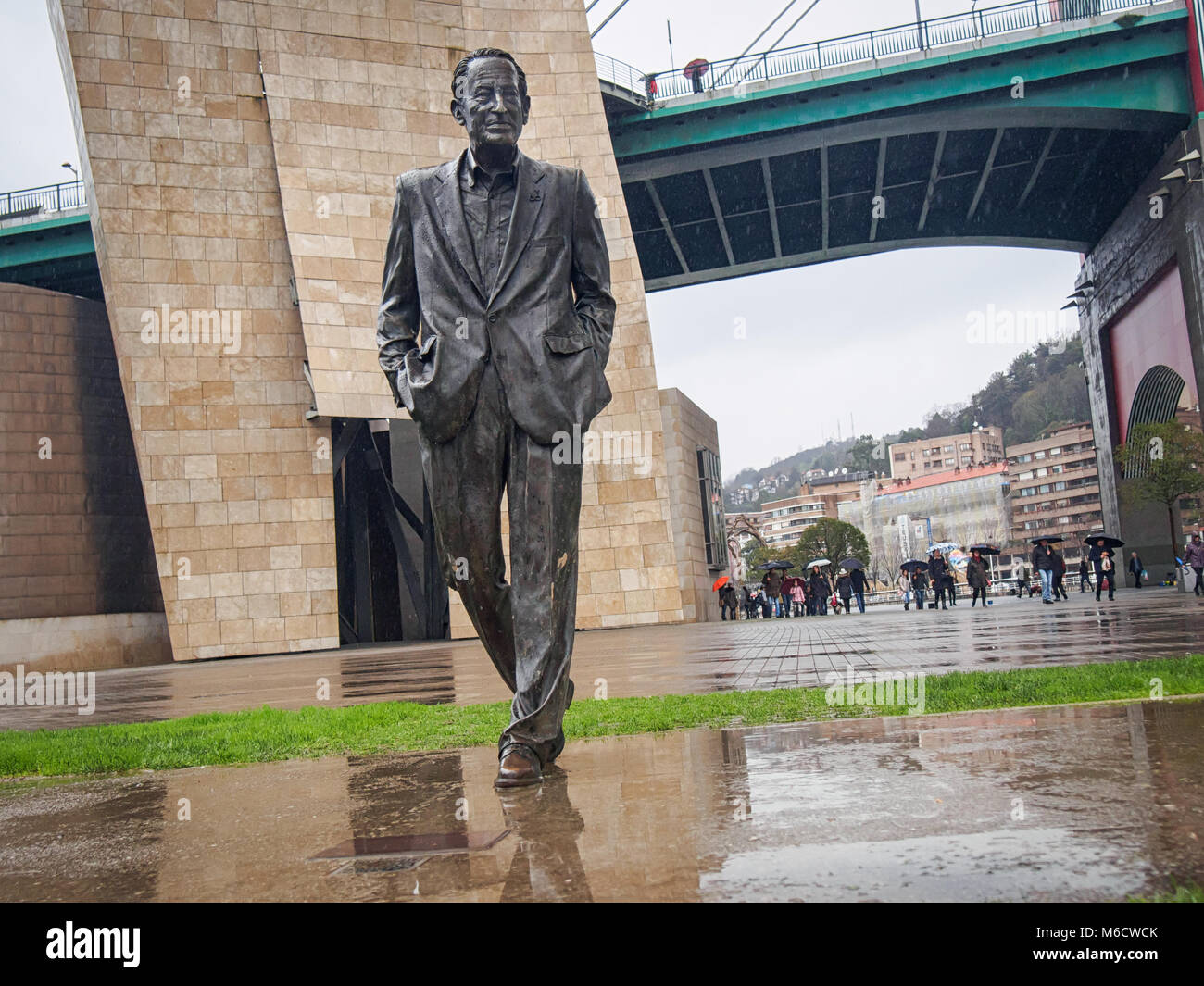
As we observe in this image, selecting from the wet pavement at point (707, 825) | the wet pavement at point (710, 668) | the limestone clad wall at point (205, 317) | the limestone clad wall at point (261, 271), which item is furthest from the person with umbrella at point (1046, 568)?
the wet pavement at point (707, 825)

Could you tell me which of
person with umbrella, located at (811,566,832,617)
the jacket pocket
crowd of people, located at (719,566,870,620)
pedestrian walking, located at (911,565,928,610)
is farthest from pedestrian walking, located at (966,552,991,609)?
the jacket pocket

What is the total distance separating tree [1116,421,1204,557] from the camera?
3231 centimetres

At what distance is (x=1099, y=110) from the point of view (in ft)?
103

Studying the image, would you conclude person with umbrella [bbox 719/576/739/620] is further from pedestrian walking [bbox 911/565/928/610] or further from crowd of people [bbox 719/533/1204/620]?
pedestrian walking [bbox 911/565/928/610]

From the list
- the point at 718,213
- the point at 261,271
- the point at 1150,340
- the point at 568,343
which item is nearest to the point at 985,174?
the point at 1150,340

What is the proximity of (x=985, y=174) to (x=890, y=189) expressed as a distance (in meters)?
5.13

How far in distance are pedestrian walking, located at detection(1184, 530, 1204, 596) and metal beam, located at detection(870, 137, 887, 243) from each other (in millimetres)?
18137

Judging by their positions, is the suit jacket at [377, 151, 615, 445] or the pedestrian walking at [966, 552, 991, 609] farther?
the pedestrian walking at [966, 552, 991, 609]

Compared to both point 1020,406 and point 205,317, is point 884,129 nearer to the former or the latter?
point 205,317

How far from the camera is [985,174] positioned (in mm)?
38469

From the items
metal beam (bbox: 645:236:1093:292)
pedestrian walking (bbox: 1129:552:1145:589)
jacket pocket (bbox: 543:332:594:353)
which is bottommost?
pedestrian walking (bbox: 1129:552:1145:589)

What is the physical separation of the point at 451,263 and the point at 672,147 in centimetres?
3310
